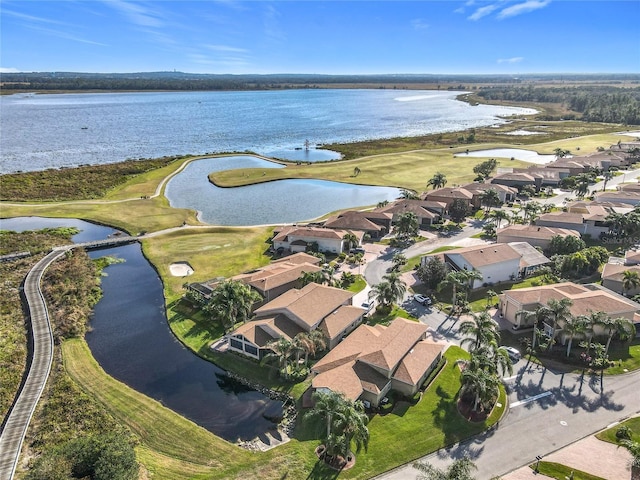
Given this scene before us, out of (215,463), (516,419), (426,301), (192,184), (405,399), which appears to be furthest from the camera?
(192,184)

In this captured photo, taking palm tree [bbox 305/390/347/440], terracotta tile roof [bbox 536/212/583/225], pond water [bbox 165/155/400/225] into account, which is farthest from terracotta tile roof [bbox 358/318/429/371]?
pond water [bbox 165/155/400/225]

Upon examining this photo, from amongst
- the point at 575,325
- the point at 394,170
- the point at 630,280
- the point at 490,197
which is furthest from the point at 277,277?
the point at 394,170

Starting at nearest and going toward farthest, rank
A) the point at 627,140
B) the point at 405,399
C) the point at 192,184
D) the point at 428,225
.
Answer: the point at 405,399 < the point at 428,225 < the point at 192,184 < the point at 627,140

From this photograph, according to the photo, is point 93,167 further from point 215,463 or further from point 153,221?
point 215,463

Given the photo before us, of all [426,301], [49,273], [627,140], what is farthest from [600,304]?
[627,140]

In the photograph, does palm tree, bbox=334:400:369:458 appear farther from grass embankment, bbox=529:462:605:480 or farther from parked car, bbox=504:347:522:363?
parked car, bbox=504:347:522:363

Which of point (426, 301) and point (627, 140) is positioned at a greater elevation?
point (627, 140)

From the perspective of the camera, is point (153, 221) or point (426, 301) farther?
point (153, 221)

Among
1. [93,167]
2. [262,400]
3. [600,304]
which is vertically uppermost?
[93,167]

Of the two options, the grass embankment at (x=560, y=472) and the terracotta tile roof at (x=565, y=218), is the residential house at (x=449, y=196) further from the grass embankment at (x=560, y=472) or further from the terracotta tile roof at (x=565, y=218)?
the grass embankment at (x=560, y=472)
